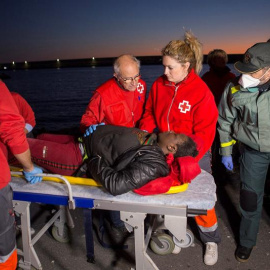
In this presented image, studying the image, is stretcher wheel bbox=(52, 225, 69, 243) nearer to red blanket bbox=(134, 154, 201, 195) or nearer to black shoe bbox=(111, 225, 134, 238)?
black shoe bbox=(111, 225, 134, 238)

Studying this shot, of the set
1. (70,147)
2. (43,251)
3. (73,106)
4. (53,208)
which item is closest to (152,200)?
(70,147)

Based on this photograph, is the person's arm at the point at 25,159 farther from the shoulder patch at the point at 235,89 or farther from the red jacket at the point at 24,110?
the shoulder patch at the point at 235,89

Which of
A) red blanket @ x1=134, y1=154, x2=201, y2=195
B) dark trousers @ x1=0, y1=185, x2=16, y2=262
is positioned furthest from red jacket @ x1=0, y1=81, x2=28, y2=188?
red blanket @ x1=134, y1=154, x2=201, y2=195

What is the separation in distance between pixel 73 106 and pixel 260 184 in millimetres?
27670

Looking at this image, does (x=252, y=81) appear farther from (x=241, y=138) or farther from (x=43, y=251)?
(x=43, y=251)

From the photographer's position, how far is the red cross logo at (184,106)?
297 centimetres

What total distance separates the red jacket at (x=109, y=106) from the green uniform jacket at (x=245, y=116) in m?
1.09

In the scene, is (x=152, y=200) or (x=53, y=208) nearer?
(x=152, y=200)

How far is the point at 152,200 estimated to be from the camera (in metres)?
2.35

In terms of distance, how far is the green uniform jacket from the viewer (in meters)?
2.72

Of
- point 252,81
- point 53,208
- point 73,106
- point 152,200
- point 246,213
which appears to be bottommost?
point 73,106

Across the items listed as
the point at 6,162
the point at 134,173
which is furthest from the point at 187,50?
the point at 6,162

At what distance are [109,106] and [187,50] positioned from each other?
1.10 metres

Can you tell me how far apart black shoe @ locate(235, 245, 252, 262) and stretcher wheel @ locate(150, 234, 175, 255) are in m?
0.70
